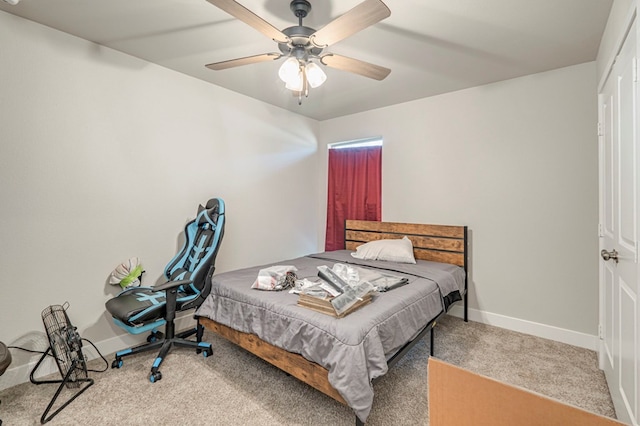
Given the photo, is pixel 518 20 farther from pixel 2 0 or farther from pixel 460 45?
pixel 2 0

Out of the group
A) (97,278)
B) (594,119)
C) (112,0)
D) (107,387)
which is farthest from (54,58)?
(594,119)

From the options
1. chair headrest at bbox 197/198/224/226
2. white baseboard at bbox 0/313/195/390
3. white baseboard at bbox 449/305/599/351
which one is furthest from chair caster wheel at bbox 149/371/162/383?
white baseboard at bbox 449/305/599/351

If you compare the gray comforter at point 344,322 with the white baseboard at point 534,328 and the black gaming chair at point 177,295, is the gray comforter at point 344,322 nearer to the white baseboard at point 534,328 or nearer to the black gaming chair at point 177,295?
the black gaming chair at point 177,295

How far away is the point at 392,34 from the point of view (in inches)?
87.1

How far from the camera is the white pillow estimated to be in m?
3.16

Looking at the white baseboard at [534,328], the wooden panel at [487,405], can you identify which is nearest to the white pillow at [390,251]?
the white baseboard at [534,328]

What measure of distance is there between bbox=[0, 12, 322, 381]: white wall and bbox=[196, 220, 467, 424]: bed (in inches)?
36.3

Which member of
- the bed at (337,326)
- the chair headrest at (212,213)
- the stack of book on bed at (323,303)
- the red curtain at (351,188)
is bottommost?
the bed at (337,326)

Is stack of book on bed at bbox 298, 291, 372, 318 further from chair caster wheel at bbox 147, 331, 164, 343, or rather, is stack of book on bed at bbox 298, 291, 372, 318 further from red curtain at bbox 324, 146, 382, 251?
red curtain at bbox 324, 146, 382, 251

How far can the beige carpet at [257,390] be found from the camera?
1.75m

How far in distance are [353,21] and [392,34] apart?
2.97 feet

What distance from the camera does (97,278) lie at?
244cm

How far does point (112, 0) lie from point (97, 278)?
2068 millimetres

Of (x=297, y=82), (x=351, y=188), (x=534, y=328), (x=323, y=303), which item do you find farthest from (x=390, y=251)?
(x=297, y=82)
